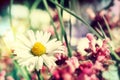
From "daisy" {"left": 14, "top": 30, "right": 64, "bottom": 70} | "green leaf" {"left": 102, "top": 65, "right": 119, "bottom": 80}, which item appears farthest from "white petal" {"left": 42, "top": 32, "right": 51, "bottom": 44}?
"green leaf" {"left": 102, "top": 65, "right": 119, "bottom": 80}

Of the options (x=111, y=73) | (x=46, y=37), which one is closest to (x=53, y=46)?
(x=46, y=37)

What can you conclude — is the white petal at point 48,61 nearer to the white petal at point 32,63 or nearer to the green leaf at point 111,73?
the white petal at point 32,63

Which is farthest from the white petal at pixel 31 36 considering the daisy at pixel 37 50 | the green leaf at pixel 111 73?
the green leaf at pixel 111 73

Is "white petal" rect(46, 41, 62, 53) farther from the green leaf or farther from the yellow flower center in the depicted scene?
the green leaf

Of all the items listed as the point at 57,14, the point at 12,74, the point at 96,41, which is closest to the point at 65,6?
the point at 57,14

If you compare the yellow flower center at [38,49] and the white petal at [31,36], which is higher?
the white petal at [31,36]

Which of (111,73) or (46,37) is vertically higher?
(46,37)

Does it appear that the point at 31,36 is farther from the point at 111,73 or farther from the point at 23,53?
the point at 111,73
